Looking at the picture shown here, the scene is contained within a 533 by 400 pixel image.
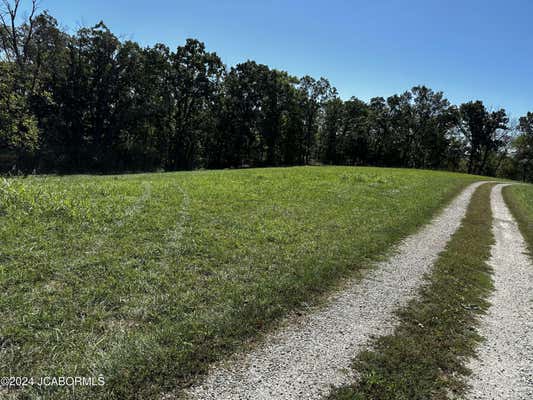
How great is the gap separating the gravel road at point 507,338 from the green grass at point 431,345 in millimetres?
178

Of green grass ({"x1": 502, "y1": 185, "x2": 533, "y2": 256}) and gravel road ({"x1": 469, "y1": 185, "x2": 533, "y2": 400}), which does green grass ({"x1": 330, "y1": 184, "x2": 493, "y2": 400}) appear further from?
green grass ({"x1": 502, "y1": 185, "x2": 533, "y2": 256})

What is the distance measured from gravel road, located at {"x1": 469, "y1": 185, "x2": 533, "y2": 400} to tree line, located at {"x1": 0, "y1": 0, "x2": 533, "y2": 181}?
22.7 meters

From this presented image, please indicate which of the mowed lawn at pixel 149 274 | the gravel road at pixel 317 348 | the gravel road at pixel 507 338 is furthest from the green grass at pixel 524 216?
the gravel road at pixel 317 348

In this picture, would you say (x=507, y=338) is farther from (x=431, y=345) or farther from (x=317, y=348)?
(x=317, y=348)

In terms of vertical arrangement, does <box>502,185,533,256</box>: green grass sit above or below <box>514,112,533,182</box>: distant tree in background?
below

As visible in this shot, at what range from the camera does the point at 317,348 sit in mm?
4117

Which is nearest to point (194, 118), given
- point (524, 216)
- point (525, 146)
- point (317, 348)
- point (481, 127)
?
point (524, 216)

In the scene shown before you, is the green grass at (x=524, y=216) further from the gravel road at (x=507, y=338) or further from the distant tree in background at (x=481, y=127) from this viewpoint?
the distant tree in background at (x=481, y=127)

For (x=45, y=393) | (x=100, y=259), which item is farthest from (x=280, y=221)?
(x=45, y=393)

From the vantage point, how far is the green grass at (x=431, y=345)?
11.4ft

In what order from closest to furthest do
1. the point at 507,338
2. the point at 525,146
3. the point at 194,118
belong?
1. the point at 507,338
2. the point at 194,118
3. the point at 525,146

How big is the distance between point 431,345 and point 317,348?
175 cm

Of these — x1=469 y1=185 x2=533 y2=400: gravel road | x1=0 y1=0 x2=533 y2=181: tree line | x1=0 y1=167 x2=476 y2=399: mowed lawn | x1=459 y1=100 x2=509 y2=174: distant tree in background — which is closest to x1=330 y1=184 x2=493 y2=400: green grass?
x1=469 y1=185 x2=533 y2=400: gravel road

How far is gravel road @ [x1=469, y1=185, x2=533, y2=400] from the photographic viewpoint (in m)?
3.63
